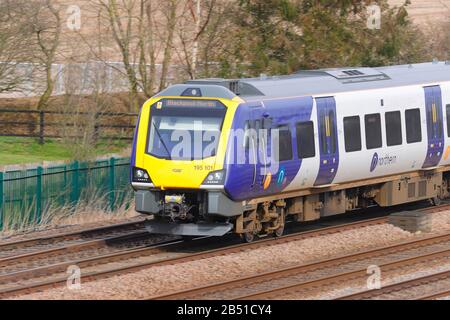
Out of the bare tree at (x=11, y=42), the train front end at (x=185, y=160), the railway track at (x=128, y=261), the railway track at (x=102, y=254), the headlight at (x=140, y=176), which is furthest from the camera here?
the bare tree at (x=11, y=42)

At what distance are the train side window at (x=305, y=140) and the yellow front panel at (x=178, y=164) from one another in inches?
72.6

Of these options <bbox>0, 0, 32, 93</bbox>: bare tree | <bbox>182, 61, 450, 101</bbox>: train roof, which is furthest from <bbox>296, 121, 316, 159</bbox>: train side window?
<bbox>0, 0, 32, 93</bbox>: bare tree

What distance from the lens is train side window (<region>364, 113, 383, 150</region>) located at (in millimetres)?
21312

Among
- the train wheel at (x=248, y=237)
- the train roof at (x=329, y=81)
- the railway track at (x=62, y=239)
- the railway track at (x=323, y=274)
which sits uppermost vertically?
the train roof at (x=329, y=81)

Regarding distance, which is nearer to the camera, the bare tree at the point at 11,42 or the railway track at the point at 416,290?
the railway track at the point at 416,290

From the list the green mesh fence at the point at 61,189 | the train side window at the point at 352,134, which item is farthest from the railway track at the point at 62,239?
the train side window at the point at 352,134

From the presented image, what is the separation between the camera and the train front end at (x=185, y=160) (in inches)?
712

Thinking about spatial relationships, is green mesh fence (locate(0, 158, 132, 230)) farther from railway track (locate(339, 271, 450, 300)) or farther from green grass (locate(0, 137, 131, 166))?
railway track (locate(339, 271, 450, 300))

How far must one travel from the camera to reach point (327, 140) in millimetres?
20312

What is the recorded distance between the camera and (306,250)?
19297mm

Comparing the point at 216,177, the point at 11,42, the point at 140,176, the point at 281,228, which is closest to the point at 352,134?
the point at 281,228

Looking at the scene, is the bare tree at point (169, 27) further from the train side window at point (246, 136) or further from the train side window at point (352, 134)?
the train side window at point (246, 136)
